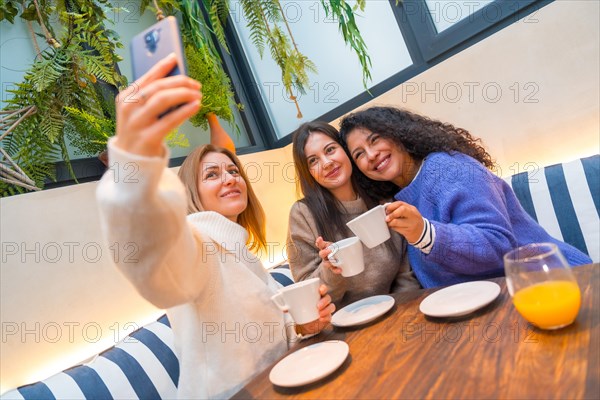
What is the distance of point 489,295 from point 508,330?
0.14 metres

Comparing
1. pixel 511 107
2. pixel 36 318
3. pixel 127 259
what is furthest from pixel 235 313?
pixel 511 107

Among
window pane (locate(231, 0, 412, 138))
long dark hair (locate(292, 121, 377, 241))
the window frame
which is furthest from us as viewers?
window pane (locate(231, 0, 412, 138))

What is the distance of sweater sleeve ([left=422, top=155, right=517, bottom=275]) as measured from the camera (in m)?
1.20

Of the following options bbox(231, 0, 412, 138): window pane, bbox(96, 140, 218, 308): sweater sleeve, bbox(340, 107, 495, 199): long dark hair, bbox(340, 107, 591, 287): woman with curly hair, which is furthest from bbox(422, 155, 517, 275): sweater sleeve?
bbox(231, 0, 412, 138): window pane

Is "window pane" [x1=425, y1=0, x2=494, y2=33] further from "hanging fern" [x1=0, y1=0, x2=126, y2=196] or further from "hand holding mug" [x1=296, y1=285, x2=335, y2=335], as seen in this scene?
"hand holding mug" [x1=296, y1=285, x2=335, y2=335]

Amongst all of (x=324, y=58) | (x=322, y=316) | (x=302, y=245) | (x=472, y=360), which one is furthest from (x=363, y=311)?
(x=324, y=58)

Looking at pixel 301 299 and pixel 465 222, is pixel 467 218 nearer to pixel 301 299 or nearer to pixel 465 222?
pixel 465 222

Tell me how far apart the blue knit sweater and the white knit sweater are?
20.2 inches

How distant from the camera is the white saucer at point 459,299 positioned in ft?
2.88

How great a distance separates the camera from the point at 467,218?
128cm

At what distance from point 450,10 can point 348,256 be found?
63.3 inches

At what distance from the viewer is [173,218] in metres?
0.68

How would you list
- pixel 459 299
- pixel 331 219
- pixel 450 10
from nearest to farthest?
pixel 459 299
pixel 331 219
pixel 450 10

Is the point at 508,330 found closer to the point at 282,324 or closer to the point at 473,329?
the point at 473,329
